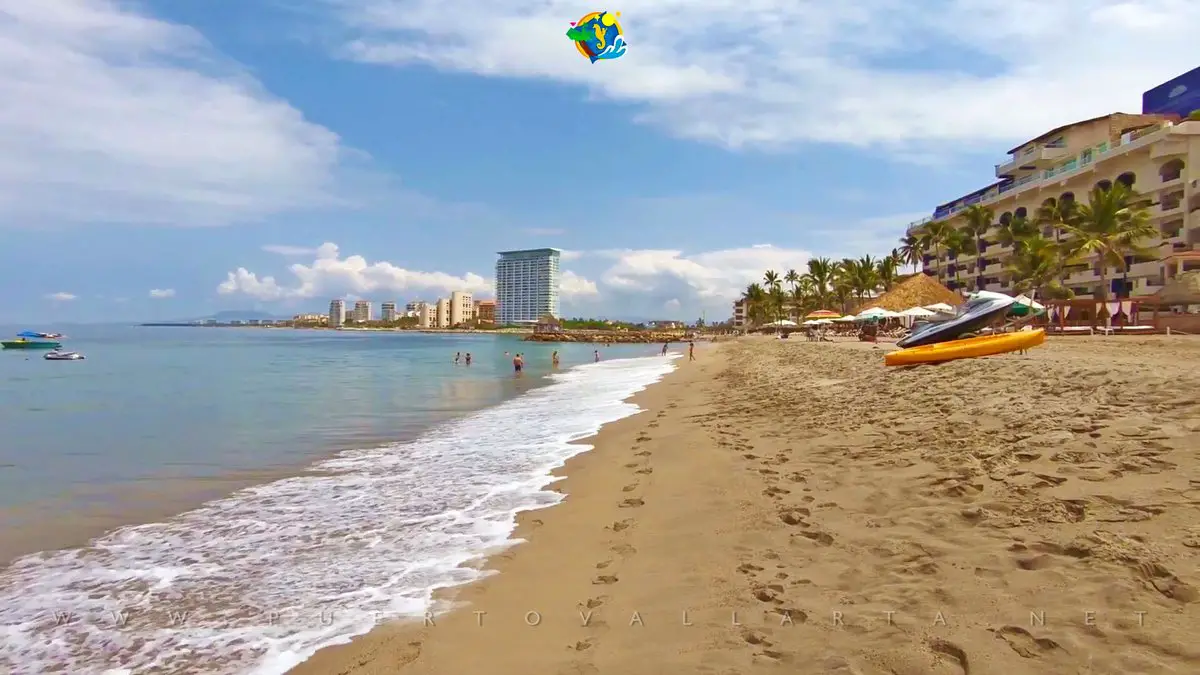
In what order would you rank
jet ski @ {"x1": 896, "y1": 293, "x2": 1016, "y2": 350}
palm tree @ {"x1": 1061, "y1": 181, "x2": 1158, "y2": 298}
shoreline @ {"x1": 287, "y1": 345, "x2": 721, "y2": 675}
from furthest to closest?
palm tree @ {"x1": 1061, "y1": 181, "x2": 1158, "y2": 298} → jet ski @ {"x1": 896, "y1": 293, "x2": 1016, "y2": 350} → shoreline @ {"x1": 287, "y1": 345, "x2": 721, "y2": 675}

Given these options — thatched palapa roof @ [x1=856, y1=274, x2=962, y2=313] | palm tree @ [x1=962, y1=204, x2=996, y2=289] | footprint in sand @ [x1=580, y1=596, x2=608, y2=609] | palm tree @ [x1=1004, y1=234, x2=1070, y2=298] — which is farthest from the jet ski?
palm tree @ [x1=962, y1=204, x2=996, y2=289]

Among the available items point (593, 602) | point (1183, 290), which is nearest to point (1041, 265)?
point (1183, 290)

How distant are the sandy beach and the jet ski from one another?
8.32 metres

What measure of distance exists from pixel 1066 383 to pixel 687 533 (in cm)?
698

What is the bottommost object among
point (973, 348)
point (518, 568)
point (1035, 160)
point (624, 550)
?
point (518, 568)

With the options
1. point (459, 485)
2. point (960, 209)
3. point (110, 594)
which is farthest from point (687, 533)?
point (960, 209)

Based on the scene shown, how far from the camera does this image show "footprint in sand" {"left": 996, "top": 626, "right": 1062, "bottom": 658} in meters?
3.17

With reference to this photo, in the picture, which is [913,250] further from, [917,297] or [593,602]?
[593,602]

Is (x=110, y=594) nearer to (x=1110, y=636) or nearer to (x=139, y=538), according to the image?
(x=139, y=538)

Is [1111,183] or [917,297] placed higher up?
[1111,183]

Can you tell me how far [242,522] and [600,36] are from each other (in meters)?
11.8

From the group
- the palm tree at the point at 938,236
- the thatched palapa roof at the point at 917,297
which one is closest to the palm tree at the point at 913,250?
the palm tree at the point at 938,236

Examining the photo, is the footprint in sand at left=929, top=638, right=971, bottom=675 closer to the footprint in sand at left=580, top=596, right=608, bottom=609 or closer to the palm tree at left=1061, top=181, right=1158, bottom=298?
the footprint in sand at left=580, top=596, right=608, bottom=609

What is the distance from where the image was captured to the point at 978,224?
6103cm
